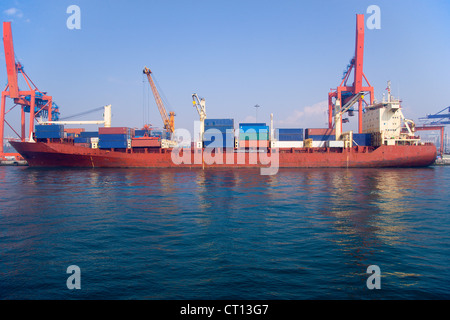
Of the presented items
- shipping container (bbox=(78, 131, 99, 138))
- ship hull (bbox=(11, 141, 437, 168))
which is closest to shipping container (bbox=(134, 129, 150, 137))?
ship hull (bbox=(11, 141, 437, 168))

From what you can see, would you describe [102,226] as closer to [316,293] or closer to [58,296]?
[58,296]

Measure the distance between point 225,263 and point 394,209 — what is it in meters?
17.1

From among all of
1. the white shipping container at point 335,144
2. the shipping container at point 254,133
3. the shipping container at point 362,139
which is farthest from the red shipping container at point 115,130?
the shipping container at point 362,139

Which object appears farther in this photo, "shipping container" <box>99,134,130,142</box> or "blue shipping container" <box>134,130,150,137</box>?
"blue shipping container" <box>134,130,150,137</box>

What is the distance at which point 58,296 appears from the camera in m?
9.45

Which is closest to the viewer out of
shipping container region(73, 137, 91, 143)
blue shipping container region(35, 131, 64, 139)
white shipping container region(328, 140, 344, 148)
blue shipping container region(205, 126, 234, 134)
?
white shipping container region(328, 140, 344, 148)

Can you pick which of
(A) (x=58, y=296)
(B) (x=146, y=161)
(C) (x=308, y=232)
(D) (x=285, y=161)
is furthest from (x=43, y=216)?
(D) (x=285, y=161)

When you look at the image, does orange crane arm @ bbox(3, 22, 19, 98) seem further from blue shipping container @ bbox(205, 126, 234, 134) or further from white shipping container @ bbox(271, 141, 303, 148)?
white shipping container @ bbox(271, 141, 303, 148)

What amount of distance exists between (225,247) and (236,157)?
161 feet

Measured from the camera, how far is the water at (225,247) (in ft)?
32.6

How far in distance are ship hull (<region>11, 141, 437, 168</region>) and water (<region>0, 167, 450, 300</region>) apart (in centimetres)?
3543

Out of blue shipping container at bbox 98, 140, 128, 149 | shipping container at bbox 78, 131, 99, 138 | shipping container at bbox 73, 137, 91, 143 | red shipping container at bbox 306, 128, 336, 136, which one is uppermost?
red shipping container at bbox 306, 128, 336, 136

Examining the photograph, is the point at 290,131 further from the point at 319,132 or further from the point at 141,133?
the point at 141,133

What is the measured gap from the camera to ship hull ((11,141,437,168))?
197 ft
